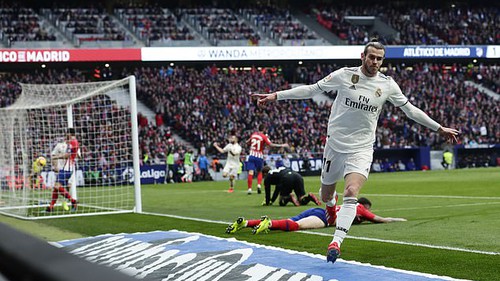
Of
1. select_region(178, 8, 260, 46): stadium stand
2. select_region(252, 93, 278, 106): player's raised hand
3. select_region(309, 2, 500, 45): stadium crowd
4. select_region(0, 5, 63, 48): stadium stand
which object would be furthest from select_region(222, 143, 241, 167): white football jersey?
select_region(309, 2, 500, 45): stadium crowd

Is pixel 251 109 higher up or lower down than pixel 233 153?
higher up

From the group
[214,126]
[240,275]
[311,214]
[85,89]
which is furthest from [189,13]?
[240,275]

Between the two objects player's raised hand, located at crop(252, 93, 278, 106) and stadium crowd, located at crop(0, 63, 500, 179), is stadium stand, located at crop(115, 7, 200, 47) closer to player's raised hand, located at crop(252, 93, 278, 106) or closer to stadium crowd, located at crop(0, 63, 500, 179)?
stadium crowd, located at crop(0, 63, 500, 179)

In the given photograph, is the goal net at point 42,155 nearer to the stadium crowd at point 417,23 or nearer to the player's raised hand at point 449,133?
the player's raised hand at point 449,133

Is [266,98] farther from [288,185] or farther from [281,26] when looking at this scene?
[281,26]

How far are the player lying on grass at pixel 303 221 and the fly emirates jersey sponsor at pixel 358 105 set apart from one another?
2082mm

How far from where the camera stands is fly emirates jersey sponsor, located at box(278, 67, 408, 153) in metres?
8.59

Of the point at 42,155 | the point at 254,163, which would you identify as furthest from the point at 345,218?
the point at 254,163

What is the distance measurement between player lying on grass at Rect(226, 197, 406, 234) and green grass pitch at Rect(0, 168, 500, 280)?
0.12 m

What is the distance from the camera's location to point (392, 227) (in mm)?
11570

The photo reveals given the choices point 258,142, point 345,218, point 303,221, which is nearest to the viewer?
point 345,218

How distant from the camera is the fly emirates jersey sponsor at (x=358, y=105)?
8586mm

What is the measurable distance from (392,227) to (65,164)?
9344mm

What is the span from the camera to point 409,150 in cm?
4466
